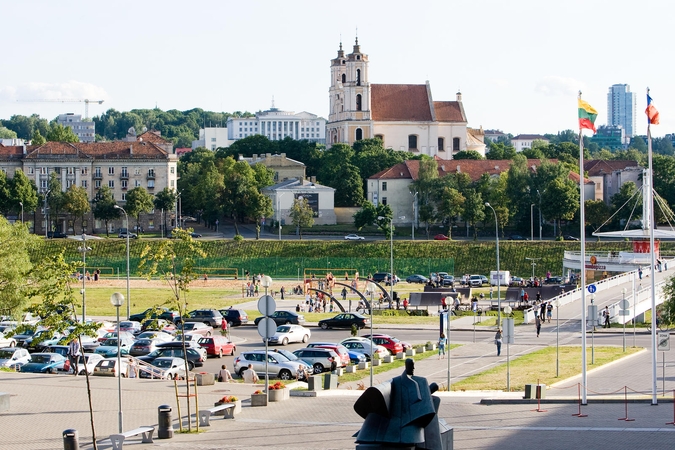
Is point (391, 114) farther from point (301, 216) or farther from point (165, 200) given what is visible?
point (301, 216)

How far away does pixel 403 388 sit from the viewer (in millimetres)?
14742

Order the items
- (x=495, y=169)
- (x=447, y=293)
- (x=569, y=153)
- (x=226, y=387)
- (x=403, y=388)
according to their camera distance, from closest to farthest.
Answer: (x=403, y=388) < (x=226, y=387) < (x=447, y=293) < (x=495, y=169) < (x=569, y=153)

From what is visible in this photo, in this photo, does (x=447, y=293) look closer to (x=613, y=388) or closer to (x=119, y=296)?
(x=613, y=388)

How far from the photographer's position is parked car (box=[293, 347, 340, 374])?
127ft

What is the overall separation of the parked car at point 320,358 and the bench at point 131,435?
1533 centimetres

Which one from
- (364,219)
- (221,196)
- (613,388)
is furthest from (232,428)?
(221,196)

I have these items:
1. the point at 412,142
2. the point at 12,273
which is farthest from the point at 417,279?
the point at 412,142

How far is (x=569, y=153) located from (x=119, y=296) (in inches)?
5242

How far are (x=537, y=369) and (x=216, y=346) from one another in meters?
12.3

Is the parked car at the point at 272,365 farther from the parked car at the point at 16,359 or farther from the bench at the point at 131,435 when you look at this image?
the bench at the point at 131,435

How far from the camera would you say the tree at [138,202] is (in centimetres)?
11312

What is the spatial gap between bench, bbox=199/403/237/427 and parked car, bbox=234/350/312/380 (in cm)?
1025

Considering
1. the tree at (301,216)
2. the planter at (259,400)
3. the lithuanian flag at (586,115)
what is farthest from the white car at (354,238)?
the planter at (259,400)

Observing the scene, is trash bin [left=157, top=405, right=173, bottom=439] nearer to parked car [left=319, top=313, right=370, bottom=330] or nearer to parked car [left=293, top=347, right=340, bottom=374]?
parked car [left=293, top=347, right=340, bottom=374]
